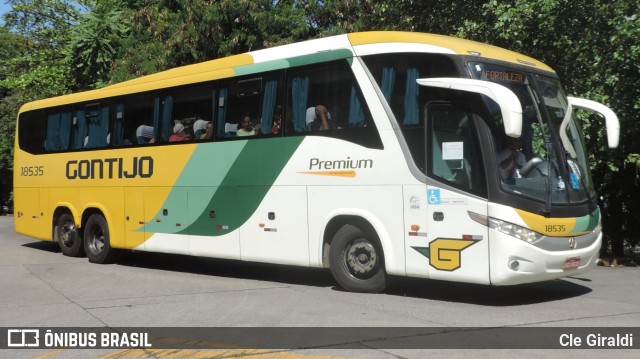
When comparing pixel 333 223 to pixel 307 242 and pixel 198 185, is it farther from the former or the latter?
pixel 198 185

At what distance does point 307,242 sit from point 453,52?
11.6 feet


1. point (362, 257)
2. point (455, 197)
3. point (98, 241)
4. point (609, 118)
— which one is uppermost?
point (609, 118)

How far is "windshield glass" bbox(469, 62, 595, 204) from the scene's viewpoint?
874 centimetres

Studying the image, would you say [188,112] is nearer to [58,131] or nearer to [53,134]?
[58,131]

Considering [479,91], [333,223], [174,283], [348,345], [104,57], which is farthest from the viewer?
[104,57]

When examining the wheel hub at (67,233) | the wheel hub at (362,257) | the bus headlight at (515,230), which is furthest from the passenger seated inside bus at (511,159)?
the wheel hub at (67,233)

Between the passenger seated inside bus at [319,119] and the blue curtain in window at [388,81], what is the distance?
1.00 m

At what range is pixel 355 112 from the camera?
997cm

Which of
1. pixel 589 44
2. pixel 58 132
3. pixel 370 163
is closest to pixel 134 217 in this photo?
pixel 58 132

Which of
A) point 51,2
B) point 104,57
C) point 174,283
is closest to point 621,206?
point 174,283

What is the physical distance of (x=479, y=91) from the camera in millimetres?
8469

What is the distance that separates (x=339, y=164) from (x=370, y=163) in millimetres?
554

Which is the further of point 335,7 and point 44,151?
point 335,7

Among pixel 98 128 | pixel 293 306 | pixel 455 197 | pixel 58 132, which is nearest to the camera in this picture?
pixel 455 197
